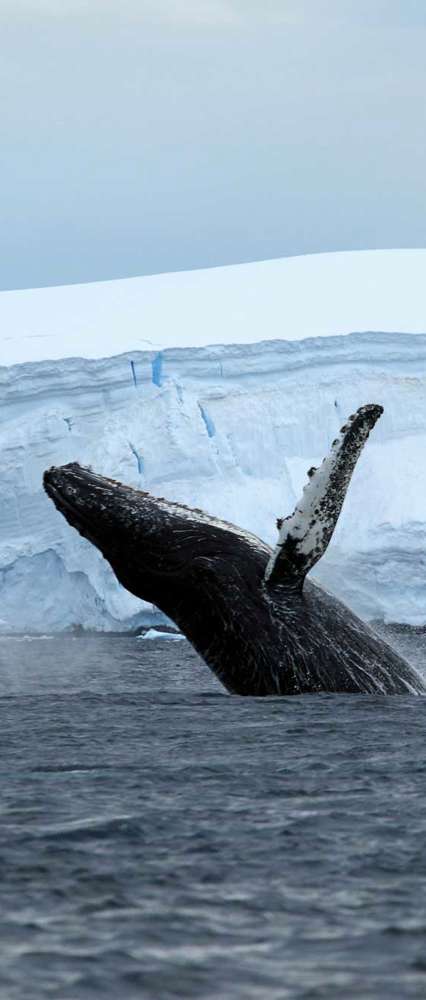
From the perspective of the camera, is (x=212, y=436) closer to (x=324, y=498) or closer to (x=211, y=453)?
(x=211, y=453)

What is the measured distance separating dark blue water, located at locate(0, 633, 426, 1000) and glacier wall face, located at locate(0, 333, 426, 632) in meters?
23.4

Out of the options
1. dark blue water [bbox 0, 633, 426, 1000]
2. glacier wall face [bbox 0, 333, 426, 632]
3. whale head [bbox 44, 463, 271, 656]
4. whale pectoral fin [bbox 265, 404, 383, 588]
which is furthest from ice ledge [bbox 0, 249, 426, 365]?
dark blue water [bbox 0, 633, 426, 1000]

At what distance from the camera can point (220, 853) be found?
4000 mm

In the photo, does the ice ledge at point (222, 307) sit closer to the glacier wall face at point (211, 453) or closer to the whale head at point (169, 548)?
the glacier wall face at point (211, 453)

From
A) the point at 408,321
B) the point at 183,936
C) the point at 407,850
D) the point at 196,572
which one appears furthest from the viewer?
the point at 408,321

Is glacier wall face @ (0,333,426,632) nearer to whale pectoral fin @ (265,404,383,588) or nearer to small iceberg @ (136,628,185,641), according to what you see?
small iceberg @ (136,628,185,641)

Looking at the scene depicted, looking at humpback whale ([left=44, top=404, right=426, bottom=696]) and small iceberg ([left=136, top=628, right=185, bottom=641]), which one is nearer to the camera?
humpback whale ([left=44, top=404, right=426, bottom=696])

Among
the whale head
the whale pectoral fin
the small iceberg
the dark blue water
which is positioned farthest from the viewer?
the small iceberg

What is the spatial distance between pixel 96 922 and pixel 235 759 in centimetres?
253

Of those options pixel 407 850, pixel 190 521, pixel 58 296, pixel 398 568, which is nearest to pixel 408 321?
pixel 398 568

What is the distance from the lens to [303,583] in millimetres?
7230

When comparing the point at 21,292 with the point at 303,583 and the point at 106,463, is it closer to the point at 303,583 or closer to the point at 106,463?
the point at 106,463

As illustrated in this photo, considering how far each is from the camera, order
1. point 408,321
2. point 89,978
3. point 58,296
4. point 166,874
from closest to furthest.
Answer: point 89,978 < point 166,874 < point 408,321 < point 58,296

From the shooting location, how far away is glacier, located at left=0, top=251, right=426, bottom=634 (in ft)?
102
